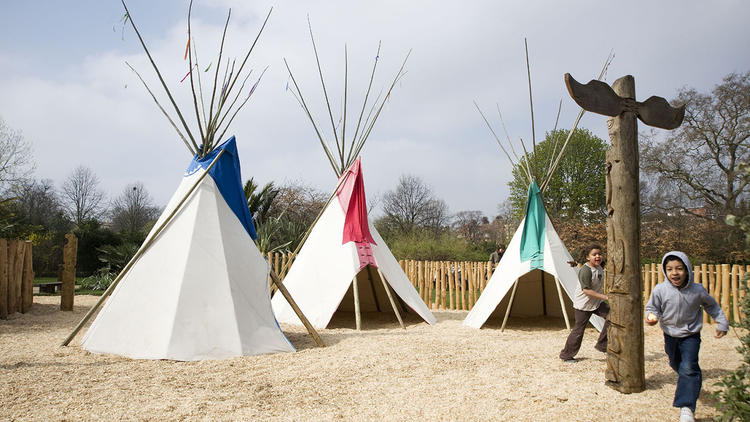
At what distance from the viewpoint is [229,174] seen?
17.6ft

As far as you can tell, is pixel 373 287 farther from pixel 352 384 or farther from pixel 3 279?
pixel 3 279

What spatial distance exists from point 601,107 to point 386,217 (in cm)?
2281

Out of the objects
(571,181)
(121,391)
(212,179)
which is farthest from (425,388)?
(571,181)

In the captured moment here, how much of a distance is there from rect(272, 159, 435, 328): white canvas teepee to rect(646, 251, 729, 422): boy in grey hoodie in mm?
4131

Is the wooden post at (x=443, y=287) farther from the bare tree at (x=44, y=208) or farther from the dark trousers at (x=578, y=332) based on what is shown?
the bare tree at (x=44, y=208)

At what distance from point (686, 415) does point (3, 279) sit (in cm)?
862

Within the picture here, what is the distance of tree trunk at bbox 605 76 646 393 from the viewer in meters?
3.32

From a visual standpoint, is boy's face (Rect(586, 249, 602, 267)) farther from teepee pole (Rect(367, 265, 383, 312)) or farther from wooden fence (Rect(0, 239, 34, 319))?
wooden fence (Rect(0, 239, 34, 319))

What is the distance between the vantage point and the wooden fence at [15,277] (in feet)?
23.4

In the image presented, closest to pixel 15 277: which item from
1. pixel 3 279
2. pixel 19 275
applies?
pixel 19 275

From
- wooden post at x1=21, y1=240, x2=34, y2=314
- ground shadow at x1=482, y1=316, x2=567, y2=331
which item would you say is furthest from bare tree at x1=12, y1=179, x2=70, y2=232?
ground shadow at x1=482, y1=316, x2=567, y2=331

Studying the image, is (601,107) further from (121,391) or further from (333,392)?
(121,391)

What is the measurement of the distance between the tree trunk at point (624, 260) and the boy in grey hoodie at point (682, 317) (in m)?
0.24

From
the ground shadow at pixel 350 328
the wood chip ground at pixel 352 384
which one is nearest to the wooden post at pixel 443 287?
the ground shadow at pixel 350 328
